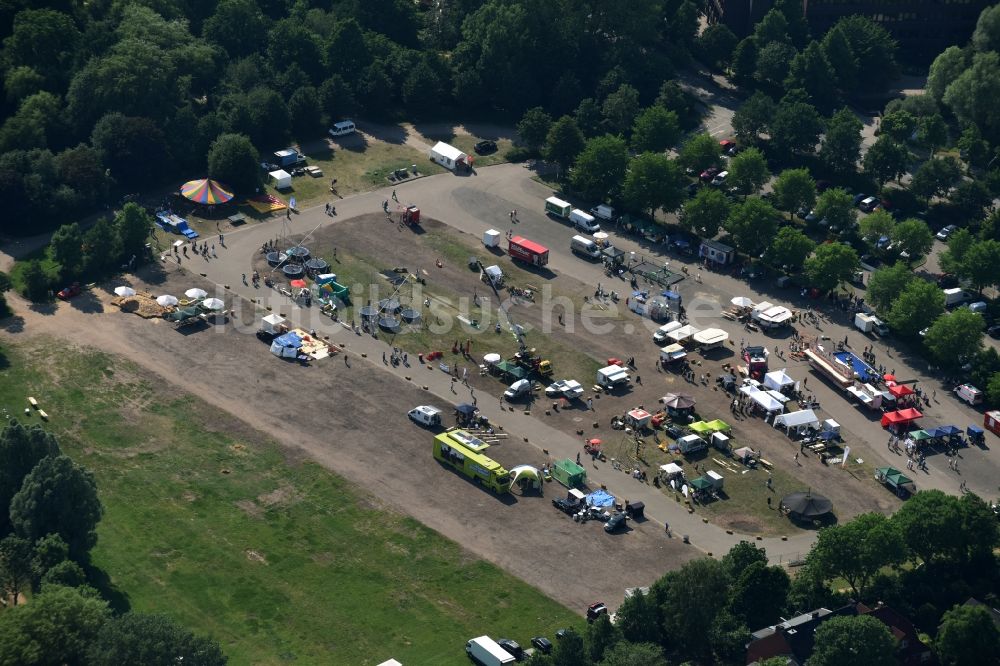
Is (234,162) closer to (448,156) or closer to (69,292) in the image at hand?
(69,292)

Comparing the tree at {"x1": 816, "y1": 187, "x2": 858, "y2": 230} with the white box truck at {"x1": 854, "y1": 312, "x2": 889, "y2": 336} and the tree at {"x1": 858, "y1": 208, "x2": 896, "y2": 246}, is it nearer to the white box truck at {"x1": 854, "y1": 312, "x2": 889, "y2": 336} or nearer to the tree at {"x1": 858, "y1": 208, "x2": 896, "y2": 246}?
the tree at {"x1": 858, "y1": 208, "x2": 896, "y2": 246}

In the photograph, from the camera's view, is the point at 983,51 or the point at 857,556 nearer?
the point at 857,556

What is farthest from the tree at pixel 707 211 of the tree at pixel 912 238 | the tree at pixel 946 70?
the tree at pixel 946 70

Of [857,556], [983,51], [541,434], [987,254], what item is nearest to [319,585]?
[541,434]

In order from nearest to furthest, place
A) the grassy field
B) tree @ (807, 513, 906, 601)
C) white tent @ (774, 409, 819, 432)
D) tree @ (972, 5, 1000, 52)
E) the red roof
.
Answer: the grassy field → tree @ (807, 513, 906, 601) → white tent @ (774, 409, 819, 432) → the red roof → tree @ (972, 5, 1000, 52)

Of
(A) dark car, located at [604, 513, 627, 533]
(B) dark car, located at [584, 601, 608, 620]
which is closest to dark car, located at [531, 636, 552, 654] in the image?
(B) dark car, located at [584, 601, 608, 620]

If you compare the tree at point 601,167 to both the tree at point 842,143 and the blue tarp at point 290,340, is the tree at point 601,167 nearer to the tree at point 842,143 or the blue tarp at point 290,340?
the tree at point 842,143

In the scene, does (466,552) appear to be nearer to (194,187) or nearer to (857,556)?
(857,556)
